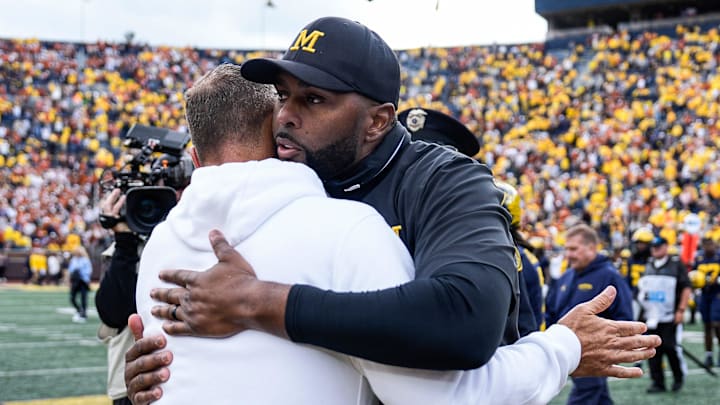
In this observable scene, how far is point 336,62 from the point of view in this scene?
193 cm

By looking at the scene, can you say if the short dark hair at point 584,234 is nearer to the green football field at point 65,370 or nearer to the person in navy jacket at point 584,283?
the person in navy jacket at point 584,283

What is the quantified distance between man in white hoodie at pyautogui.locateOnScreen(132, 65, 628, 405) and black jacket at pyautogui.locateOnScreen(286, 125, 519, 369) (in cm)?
5

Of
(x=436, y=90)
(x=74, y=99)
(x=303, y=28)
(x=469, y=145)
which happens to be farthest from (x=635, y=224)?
(x=74, y=99)

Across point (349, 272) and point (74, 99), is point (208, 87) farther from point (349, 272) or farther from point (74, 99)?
point (74, 99)

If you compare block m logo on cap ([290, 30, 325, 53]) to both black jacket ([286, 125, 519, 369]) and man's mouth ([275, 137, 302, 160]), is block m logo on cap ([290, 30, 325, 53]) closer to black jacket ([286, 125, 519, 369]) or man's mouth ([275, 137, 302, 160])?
man's mouth ([275, 137, 302, 160])

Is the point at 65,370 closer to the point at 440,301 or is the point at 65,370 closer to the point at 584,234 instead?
the point at 584,234

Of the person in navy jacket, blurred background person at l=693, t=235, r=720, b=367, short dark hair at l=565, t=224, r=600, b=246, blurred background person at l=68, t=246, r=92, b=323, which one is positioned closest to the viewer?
the person in navy jacket

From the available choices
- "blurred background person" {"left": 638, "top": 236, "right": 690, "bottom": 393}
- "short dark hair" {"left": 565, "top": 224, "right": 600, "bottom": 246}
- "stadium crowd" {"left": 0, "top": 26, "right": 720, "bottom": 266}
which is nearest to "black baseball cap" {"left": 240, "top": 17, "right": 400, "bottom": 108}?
"short dark hair" {"left": 565, "top": 224, "right": 600, "bottom": 246}

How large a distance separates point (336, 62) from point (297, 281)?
0.51m

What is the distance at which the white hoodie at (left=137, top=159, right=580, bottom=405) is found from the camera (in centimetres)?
166

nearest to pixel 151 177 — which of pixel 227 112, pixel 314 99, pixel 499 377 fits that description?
pixel 227 112

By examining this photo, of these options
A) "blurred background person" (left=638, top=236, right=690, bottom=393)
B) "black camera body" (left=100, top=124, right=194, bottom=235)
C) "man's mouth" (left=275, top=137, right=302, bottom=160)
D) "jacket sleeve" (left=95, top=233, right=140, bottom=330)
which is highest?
Result: "man's mouth" (left=275, top=137, right=302, bottom=160)

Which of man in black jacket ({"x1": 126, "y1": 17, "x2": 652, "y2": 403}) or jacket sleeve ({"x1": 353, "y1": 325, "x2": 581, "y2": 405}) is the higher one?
man in black jacket ({"x1": 126, "y1": 17, "x2": 652, "y2": 403})

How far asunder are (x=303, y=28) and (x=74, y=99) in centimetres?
3380
